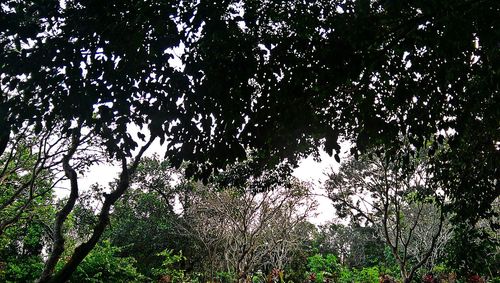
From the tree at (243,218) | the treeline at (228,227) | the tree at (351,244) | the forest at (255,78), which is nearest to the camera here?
the forest at (255,78)

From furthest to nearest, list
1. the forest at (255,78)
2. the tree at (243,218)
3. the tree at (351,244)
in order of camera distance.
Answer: the tree at (351,244) < the tree at (243,218) < the forest at (255,78)

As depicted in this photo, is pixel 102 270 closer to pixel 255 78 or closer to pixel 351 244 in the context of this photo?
pixel 255 78

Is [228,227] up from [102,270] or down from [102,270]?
up

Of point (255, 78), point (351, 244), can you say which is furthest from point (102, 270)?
point (351, 244)

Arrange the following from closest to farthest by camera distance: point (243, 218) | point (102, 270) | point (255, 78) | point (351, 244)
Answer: point (255, 78), point (102, 270), point (243, 218), point (351, 244)

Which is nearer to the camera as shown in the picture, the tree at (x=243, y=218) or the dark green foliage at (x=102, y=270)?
the dark green foliage at (x=102, y=270)

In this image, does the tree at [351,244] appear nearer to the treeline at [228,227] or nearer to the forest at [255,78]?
the treeline at [228,227]

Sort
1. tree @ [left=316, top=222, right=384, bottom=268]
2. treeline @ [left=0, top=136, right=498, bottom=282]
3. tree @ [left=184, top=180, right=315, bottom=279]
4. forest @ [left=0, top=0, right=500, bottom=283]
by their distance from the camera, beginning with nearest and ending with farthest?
forest @ [left=0, top=0, right=500, bottom=283]
treeline @ [left=0, top=136, right=498, bottom=282]
tree @ [left=184, top=180, right=315, bottom=279]
tree @ [left=316, top=222, right=384, bottom=268]

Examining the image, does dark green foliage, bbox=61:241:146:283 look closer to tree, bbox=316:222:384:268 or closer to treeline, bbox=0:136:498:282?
treeline, bbox=0:136:498:282

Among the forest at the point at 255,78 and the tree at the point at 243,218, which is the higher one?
the tree at the point at 243,218

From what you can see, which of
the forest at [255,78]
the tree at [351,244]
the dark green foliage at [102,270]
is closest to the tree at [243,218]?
the dark green foliage at [102,270]

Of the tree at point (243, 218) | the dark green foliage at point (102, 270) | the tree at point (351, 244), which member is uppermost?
the tree at point (351, 244)

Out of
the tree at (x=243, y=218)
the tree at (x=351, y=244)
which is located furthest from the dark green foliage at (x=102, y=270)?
the tree at (x=351, y=244)

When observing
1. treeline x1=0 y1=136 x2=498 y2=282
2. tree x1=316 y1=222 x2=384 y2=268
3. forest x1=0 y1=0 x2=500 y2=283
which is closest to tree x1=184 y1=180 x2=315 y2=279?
treeline x1=0 y1=136 x2=498 y2=282
